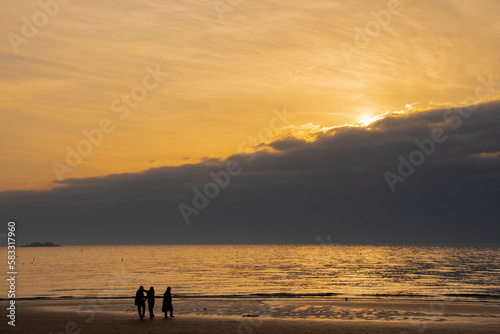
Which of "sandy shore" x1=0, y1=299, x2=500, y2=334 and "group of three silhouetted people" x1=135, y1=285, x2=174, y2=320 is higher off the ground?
"group of three silhouetted people" x1=135, y1=285, x2=174, y2=320

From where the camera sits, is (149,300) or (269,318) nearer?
(149,300)

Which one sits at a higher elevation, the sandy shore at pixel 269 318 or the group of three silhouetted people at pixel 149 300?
the group of three silhouetted people at pixel 149 300

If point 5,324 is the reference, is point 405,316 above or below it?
below

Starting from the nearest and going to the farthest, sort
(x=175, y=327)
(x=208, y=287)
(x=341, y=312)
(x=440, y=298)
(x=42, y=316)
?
(x=175, y=327) < (x=42, y=316) < (x=341, y=312) < (x=440, y=298) < (x=208, y=287)

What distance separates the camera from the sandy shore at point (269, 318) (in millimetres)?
32219

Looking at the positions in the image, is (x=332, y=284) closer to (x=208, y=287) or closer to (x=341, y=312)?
(x=208, y=287)

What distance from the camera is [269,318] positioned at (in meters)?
37.6

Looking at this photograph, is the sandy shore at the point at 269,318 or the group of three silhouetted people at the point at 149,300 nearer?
the sandy shore at the point at 269,318

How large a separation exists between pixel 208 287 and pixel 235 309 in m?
29.6

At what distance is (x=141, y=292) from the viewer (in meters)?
34.9

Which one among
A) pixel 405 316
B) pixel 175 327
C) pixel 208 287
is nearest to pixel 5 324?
pixel 175 327

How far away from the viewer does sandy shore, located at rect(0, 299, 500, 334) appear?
32.2 m

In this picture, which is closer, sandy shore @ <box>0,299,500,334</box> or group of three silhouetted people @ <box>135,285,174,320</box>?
sandy shore @ <box>0,299,500,334</box>

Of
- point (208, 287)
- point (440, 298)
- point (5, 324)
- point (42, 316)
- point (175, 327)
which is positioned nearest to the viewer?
point (175, 327)
